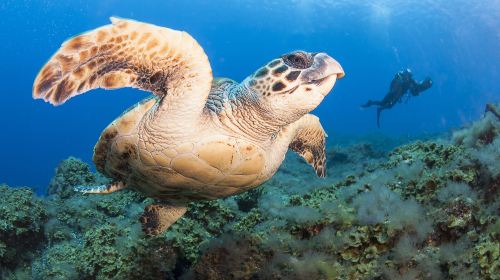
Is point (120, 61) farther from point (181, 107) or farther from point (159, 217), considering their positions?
point (159, 217)

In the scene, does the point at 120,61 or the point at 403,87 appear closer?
the point at 120,61

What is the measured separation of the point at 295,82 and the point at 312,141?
187 centimetres

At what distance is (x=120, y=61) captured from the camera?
2824 mm

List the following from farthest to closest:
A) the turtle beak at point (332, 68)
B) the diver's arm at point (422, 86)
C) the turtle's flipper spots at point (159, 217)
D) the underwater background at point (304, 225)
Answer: the diver's arm at point (422, 86)
the turtle's flipper spots at point (159, 217)
the turtle beak at point (332, 68)
the underwater background at point (304, 225)

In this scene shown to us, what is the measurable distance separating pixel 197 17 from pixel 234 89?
8453 centimetres

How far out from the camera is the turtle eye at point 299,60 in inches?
117

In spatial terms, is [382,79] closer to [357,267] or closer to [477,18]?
[477,18]

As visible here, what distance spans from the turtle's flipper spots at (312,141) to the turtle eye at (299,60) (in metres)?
1.23

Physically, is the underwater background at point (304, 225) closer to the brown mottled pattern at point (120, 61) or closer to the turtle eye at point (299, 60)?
the brown mottled pattern at point (120, 61)

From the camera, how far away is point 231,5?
234ft

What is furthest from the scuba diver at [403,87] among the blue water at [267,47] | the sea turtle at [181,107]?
the blue water at [267,47]

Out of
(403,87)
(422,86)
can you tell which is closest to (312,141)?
(403,87)

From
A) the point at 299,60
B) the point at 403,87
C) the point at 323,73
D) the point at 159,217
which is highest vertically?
the point at 299,60

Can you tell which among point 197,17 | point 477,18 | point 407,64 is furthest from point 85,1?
point 407,64
